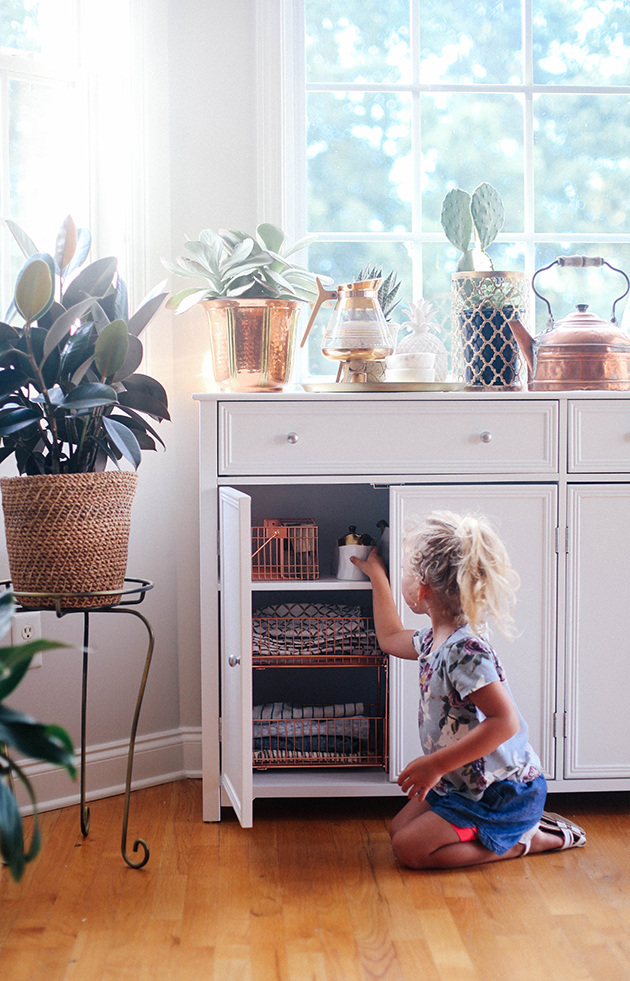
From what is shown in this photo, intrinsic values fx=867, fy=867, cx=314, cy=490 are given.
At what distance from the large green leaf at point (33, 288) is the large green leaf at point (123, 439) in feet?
0.79

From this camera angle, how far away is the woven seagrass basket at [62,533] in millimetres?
1664

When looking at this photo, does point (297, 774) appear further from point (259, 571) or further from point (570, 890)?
point (570, 890)

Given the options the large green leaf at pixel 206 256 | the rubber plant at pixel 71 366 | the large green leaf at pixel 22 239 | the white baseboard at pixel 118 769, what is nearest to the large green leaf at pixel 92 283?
the rubber plant at pixel 71 366

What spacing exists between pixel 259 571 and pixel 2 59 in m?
1.42

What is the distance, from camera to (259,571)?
2160mm

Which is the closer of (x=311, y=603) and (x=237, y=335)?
(x=237, y=335)

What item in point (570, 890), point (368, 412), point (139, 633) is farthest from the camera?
point (139, 633)

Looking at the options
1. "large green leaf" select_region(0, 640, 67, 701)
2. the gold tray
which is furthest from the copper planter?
"large green leaf" select_region(0, 640, 67, 701)

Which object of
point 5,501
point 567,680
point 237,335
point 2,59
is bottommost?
point 567,680

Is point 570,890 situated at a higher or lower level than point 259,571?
lower

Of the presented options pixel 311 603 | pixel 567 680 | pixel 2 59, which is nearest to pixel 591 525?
pixel 567 680

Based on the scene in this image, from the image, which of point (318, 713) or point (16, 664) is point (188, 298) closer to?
point (318, 713)

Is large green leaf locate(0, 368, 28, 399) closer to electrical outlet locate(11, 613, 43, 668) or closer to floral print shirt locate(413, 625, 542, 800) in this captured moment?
electrical outlet locate(11, 613, 43, 668)

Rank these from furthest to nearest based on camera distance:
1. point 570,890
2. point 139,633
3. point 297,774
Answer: point 139,633
point 297,774
point 570,890
